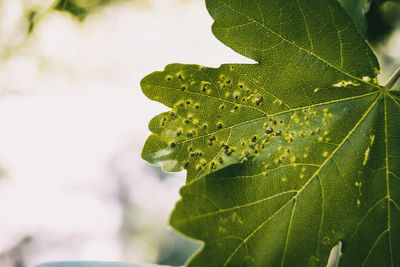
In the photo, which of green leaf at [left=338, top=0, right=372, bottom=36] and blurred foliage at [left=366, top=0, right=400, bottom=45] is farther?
blurred foliage at [left=366, top=0, right=400, bottom=45]

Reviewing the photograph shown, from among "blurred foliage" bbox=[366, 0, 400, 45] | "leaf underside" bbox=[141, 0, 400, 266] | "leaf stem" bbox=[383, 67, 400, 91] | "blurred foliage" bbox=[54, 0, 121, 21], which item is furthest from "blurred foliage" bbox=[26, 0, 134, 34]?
"leaf stem" bbox=[383, 67, 400, 91]

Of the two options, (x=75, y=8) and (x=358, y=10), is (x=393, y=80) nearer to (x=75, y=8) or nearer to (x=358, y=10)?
(x=358, y=10)

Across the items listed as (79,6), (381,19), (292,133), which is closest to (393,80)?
(292,133)

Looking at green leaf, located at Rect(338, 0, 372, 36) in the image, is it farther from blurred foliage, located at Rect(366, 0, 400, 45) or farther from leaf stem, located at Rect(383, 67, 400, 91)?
leaf stem, located at Rect(383, 67, 400, 91)

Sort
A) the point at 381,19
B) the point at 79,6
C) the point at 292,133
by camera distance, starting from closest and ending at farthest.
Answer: the point at 292,133, the point at 381,19, the point at 79,6

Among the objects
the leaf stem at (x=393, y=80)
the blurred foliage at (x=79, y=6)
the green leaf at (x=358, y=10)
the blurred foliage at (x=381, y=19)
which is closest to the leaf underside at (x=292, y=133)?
the leaf stem at (x=393, y=80)
